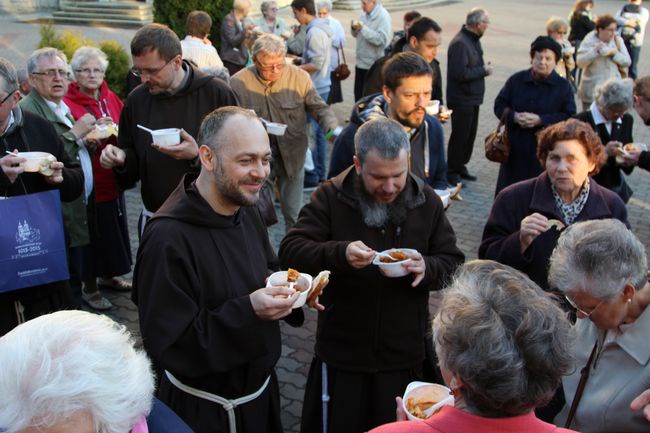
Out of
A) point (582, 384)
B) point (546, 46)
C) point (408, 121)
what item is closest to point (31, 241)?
point (408, 121)

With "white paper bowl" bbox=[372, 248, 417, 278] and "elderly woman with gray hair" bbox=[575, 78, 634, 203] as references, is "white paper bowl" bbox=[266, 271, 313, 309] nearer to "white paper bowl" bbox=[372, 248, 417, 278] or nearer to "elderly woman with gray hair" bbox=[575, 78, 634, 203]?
"white paper bowl" bbox=[372, 248, 417, 278]

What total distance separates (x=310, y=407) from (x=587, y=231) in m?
1.88

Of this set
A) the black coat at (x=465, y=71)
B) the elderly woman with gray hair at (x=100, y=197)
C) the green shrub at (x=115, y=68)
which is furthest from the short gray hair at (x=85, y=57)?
the black coat at (x=465, y=71)

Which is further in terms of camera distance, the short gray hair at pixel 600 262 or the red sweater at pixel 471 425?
the short gray hair at pixel 600 262

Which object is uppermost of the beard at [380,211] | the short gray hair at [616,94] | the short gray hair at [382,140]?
the short gray hair at [382,140]

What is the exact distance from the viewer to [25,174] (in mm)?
4270

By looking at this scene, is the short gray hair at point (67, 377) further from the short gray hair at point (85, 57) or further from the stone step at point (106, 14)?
the stone step at point (106, 14)

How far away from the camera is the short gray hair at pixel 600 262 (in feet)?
9.11

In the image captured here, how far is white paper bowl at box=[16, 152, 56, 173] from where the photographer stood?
3.99 metres

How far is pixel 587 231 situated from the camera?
2.91 meters

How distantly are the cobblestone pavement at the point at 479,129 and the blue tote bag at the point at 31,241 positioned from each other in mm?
1822

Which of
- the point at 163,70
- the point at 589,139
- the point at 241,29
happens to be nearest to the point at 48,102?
the point at 163,70

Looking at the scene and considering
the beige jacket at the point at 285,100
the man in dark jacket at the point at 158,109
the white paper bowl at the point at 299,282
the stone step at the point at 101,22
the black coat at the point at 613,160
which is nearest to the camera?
the white paper bowl at the point at 299,282

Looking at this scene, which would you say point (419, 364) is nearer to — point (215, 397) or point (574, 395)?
point (574, 395)
